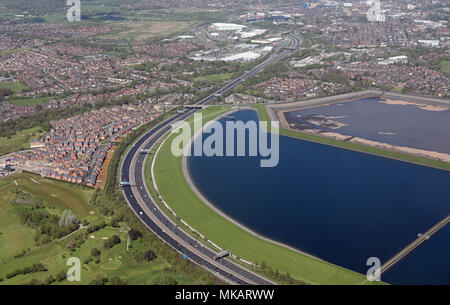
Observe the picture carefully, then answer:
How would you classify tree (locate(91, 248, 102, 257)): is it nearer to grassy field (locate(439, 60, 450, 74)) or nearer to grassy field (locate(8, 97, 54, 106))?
grassy field (locate(8, 97, 54, 106))

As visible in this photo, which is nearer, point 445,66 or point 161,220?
point 161,220

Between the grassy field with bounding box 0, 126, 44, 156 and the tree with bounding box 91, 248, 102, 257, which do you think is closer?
the tree with bounding box 91, 248, 102, 257

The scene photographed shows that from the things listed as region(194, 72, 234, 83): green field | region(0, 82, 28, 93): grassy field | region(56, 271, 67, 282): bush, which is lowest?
region(56, 271, 67, 282): bush

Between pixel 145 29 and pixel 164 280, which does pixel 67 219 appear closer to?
pixel 164 280

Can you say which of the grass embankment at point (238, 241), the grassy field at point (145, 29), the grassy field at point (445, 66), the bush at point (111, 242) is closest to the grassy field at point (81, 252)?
the bush at point (111, 242)

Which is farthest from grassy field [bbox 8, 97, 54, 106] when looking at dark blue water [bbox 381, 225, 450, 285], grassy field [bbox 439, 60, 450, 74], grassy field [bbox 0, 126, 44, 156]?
grassy field [bbox 439, 60, 450, 74]

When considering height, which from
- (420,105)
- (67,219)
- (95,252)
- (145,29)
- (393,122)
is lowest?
(95,252)

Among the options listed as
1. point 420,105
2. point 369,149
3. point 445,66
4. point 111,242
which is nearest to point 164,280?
point 111,242
